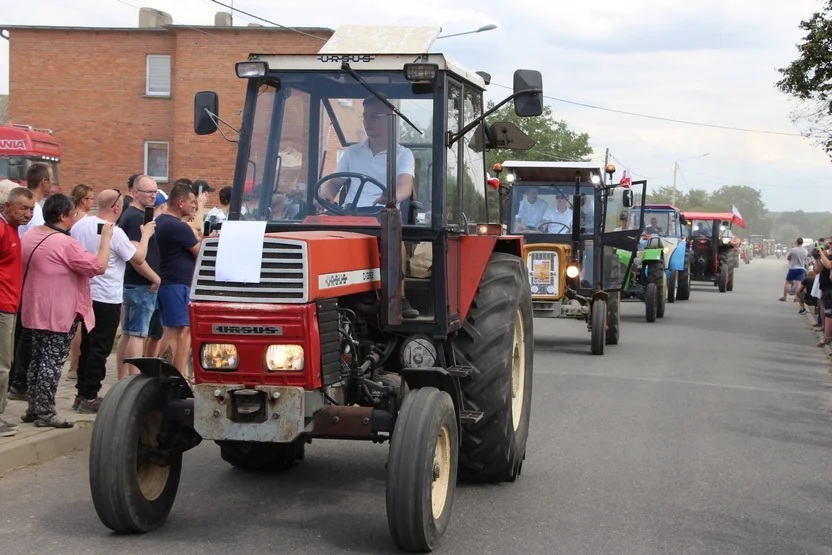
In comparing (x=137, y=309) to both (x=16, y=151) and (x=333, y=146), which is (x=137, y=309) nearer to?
(x=333, y=146)

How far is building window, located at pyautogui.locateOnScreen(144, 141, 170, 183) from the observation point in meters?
38.6

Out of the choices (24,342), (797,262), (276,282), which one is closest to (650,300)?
(797,262)

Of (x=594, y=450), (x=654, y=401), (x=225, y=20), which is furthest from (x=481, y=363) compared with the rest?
(x=225, y=20)

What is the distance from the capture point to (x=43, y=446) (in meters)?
7.25

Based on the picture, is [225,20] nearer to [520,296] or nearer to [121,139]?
[121,139]

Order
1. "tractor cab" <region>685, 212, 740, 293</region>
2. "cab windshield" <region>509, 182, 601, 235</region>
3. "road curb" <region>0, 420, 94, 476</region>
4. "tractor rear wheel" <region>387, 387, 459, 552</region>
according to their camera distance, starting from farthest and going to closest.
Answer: "tractor cab" <region>685, 212, 740, 293</region>, "cab windshield" <region>509, 182, 601, 235</region>, "road curb" <region>0, 420, 94, 476</region>, "tractor rear wheel" <region>387, 387, 459, 552</region>

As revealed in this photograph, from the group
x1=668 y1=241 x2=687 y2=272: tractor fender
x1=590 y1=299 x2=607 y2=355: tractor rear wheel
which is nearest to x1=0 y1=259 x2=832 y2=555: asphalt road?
x1=590 y1=299 x2=607 y2=355: tractor rear wheel

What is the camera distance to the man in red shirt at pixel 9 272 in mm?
7246

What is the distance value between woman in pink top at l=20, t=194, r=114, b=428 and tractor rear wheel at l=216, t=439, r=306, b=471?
155cm

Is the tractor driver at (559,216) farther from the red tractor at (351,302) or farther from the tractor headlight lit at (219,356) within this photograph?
the tractor headlight lit at (219,356)

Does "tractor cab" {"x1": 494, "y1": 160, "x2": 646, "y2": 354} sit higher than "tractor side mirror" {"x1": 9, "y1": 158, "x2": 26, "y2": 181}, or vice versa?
"tractor side mirror" {"x1": 9, "y1": 158, "x2": 26, "y2": 181}

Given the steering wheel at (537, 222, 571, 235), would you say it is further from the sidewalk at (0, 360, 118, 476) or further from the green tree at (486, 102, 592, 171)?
the green tree at (486, 102, 592, 171)

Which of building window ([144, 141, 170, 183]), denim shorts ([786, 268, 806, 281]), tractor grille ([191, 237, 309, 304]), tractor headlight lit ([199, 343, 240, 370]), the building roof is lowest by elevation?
denim shorts ([786, 268, 806, 281])

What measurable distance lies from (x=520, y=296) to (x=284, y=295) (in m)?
2.30
